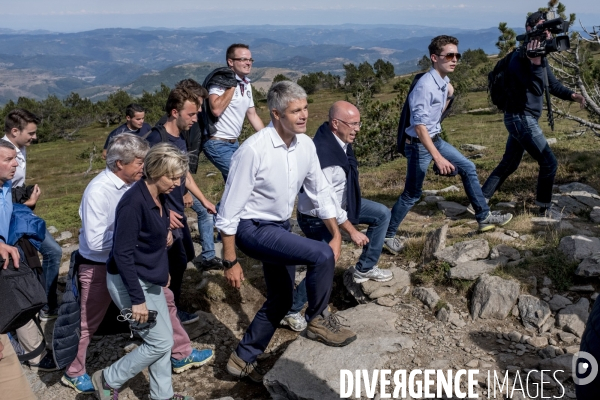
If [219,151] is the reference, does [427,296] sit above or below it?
below

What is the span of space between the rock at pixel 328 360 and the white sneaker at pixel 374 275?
697mm

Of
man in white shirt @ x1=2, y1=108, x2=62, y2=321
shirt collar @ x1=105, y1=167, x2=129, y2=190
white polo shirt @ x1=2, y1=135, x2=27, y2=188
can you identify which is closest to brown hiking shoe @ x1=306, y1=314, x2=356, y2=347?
shirt collar @ x1=105, y1=167, x2=129, y2=190

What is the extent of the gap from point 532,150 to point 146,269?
5.28 m

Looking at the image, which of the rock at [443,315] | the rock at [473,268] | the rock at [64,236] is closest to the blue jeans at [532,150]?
the rock at [473,268]

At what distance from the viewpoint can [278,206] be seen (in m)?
4.20

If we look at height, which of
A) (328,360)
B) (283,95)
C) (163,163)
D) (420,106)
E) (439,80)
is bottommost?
(328,360)

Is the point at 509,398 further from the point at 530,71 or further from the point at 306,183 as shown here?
the point at 530,71

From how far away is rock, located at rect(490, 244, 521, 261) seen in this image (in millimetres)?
5734

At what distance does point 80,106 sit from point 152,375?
213 ft

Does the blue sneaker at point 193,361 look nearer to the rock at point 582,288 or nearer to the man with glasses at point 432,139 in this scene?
Answer: the man with glasses at point 432,139

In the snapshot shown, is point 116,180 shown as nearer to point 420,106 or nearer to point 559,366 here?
point 420,106

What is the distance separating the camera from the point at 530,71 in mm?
6516

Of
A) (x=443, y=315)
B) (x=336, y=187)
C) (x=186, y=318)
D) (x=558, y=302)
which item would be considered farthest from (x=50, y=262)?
(x=558, y=302)

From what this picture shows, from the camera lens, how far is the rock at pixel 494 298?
5.06 metres
